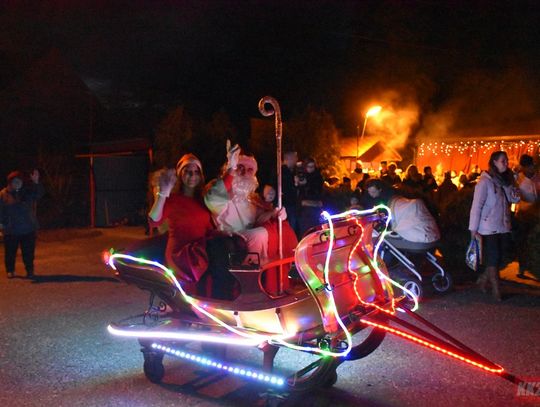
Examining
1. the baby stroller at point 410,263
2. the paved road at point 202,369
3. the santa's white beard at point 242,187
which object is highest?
the santa's white beard at point 242,187

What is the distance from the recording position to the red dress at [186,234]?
479cm

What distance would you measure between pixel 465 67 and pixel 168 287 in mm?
Result: 24384

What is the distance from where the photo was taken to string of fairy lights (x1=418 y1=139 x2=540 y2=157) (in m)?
17.2

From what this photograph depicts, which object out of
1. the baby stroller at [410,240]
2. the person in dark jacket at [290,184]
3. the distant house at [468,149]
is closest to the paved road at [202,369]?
the baby stroller at [410,240]

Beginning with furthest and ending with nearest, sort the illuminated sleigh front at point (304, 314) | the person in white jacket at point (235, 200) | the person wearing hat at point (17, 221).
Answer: the person wearing hat at point (17, 221) → the person in white jacket at point (235, 200) → the illuminated sleigh front at point (304, 314)

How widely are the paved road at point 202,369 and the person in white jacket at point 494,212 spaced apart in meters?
0.63

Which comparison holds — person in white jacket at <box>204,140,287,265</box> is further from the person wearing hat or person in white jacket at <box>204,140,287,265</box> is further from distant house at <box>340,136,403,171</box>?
distant house at <box>340,136,403,171</box>

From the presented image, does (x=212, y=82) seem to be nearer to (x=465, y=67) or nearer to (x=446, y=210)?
(x=465, y=67)

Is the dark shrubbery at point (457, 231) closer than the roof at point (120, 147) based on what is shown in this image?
Yes

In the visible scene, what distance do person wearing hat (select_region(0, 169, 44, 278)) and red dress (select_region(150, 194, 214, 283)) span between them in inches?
220

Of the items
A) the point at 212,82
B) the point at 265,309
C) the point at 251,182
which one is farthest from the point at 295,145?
the point at 265,309

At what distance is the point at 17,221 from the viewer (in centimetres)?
959

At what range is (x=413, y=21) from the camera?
26.5 m

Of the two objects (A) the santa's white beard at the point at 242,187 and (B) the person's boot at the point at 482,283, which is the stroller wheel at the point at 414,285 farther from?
(A) the santa's white beard at the point at 242,187
